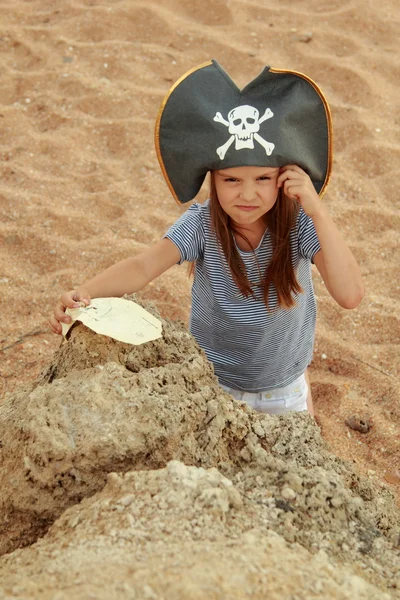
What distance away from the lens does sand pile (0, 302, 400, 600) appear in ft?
3.95

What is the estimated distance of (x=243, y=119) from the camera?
2.04 m

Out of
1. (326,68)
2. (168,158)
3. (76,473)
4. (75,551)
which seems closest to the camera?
(75,551)

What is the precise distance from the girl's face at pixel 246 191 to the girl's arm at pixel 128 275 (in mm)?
268

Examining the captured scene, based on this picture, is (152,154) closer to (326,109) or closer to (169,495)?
(326,109)

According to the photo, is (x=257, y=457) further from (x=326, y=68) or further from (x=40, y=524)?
(x=326, y=68)

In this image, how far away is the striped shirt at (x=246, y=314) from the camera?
245 cm

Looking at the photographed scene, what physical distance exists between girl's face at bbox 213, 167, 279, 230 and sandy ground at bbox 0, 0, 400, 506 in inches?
38.7

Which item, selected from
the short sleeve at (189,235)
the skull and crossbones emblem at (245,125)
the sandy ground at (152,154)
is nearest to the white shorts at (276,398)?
the sandy ground at (152,154)

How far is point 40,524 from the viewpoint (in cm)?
156

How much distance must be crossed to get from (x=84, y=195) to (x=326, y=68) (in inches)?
81.7

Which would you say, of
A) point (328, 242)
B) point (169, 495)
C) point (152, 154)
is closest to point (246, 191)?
point (328, 242)

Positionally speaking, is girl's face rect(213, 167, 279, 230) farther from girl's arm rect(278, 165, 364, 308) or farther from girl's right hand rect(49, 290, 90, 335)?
girl's right hand rect(49, 290, 90, 335)

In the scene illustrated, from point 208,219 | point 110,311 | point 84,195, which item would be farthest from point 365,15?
point 110,311

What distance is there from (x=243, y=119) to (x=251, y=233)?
1.66ft
